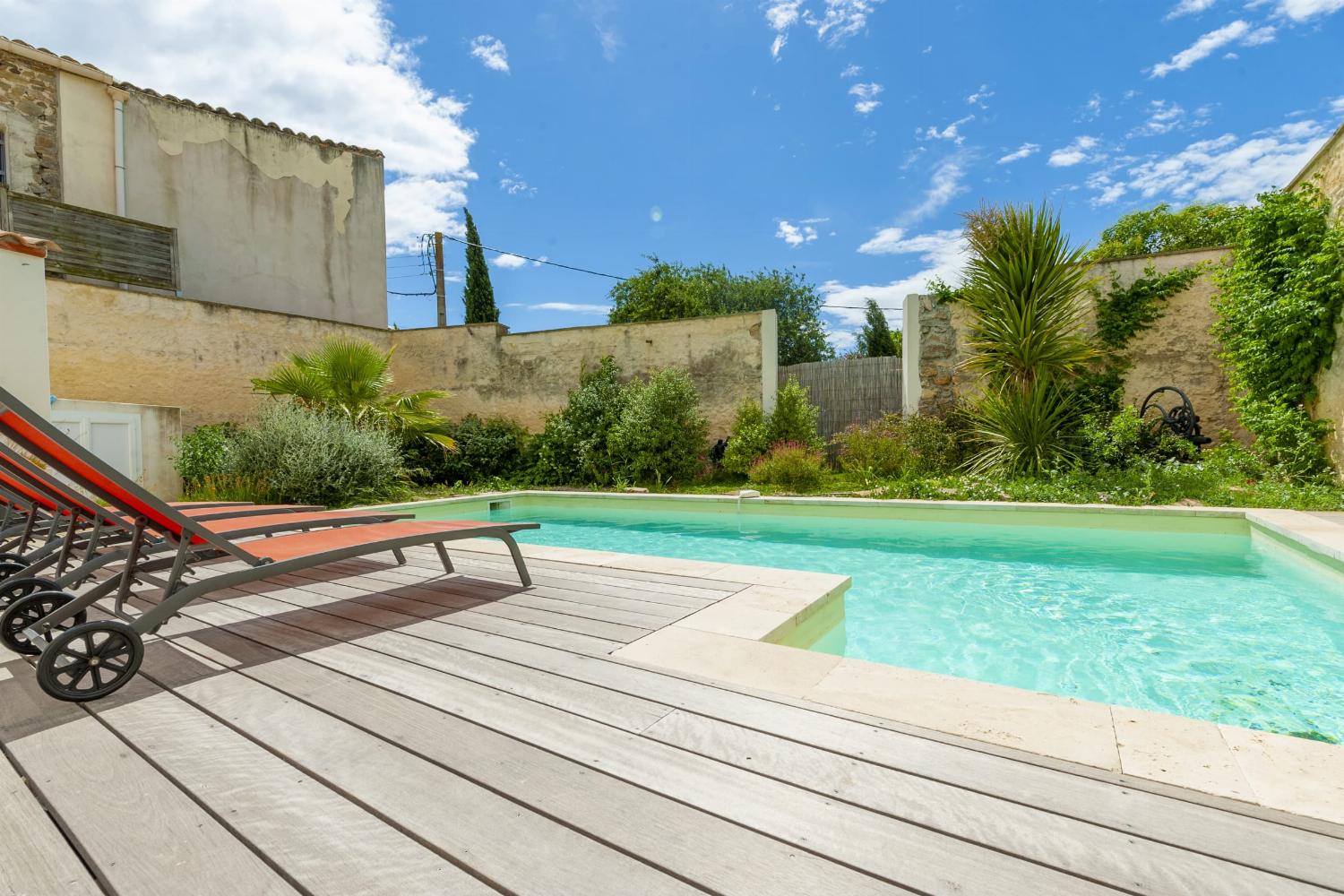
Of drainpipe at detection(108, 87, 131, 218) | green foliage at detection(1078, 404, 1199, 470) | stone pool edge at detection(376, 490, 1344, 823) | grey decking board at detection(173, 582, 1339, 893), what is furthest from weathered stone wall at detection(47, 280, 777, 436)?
grey decking board at detection(173, 582, 1339, 893)

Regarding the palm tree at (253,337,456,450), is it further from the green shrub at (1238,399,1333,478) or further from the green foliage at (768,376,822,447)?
the green shrub at (1238,399,1333,478)

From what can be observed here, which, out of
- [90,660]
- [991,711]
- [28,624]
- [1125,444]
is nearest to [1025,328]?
[1125,444]

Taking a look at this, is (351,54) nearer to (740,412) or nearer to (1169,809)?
(740,412)

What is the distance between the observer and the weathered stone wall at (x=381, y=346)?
8500mm

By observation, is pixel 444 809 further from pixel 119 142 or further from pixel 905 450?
pixel 119 142

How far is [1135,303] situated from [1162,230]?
19567 millimetres

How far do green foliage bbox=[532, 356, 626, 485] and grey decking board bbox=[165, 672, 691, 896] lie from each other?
819 cm

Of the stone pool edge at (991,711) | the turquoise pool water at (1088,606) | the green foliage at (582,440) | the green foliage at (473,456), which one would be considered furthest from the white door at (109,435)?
the stone pool edge at (991,711)

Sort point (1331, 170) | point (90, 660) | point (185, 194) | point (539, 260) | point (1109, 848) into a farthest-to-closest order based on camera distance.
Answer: point (539, 260) < point (185, 194) < point (1331, 170) < point (90, 660) < point (1109, 848)

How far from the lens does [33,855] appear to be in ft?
3.67

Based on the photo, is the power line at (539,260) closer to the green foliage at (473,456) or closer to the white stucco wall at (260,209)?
the white stucco wall at (260,209)

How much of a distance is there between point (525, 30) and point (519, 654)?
1198cm

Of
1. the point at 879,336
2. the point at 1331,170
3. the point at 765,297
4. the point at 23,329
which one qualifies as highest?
the point at 765,297

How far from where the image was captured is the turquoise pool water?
275cm
